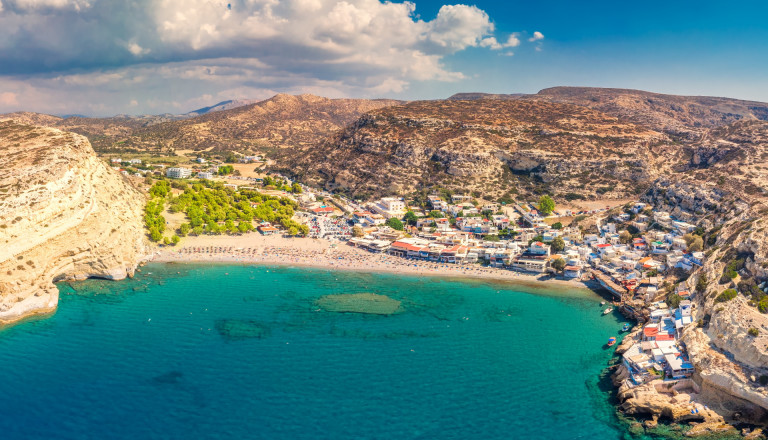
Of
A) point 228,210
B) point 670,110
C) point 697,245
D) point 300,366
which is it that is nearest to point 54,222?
point 228,210

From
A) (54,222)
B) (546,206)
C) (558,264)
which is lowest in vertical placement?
(558,264)

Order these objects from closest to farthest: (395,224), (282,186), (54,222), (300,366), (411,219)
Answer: (300,366)
(54,222)
(395,224)
(411,219)
(282,186)

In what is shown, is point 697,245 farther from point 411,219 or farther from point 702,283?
point 411,219

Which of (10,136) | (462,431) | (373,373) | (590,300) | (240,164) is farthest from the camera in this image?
(240,164)

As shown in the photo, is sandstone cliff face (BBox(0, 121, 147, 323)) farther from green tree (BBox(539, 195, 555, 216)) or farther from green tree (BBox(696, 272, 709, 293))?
green tree (BBox(539, 195, 555, 216))

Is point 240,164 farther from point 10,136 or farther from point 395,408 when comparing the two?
point 395,408

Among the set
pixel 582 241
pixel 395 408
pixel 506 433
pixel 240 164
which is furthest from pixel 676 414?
pixel 240 164

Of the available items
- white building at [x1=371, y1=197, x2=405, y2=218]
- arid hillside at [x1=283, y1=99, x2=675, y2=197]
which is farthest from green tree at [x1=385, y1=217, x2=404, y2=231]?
arid hillside at [x1=283, y1=99, x2=675, y2=197]
